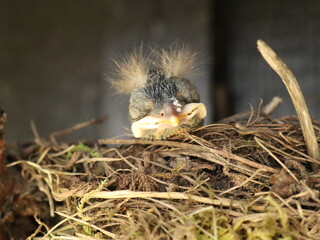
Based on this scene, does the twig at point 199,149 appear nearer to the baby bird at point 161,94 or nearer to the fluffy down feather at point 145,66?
the baby bird at point 161,94

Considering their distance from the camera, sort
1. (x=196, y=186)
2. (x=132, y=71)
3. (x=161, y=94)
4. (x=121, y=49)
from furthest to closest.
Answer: (x=121, y=49), (x=132, y=71), (x=161, y=94), (x=196, y=186)

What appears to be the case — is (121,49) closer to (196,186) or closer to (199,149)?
(199,149)

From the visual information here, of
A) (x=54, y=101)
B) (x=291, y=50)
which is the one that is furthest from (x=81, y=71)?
(x=291, y=50)

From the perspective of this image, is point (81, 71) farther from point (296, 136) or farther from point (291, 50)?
point (296, 136)

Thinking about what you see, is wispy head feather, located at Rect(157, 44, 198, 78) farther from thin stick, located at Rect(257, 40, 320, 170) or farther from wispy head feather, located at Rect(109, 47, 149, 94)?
thin stick, located at Rect(257, 40, 320, 170)

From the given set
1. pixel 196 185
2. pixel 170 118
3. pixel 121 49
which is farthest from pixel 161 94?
pixel 121 49

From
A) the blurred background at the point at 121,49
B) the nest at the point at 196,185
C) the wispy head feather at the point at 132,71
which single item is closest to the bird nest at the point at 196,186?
the nest at the point at 196,185
